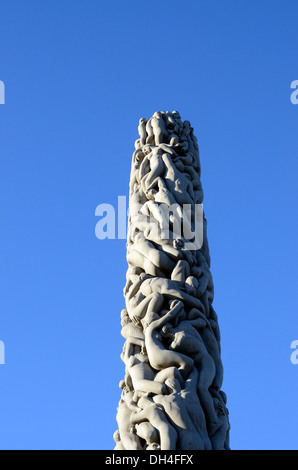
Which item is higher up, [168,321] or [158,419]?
[168,321]

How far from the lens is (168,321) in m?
10.1

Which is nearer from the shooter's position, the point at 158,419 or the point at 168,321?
the point at 158,419

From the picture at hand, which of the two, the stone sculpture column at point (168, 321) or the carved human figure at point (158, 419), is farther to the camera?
the stone sculpture column at point (168, 321)

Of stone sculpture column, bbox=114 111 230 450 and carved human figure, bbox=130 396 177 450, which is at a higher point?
stone sculpture column, bbox=114 111 230 450

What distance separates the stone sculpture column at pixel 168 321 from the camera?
9.32 metres

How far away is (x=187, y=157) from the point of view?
12.3 metres

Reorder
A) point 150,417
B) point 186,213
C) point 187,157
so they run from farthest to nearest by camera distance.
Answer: point 187,157 < point 186,213 < point 150,417

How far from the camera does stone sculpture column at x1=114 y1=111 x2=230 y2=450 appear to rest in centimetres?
932

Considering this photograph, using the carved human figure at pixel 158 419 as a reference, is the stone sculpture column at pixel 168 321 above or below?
above
